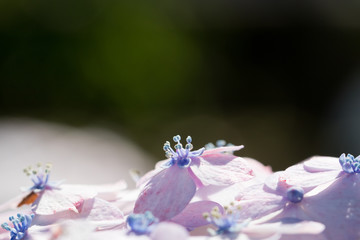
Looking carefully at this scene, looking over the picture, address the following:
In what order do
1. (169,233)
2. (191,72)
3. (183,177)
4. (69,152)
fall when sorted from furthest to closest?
1. (191,72)
2. (69,152)
3. (183,177)
4. (169,233)

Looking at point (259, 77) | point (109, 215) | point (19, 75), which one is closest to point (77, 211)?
point (109, 215)

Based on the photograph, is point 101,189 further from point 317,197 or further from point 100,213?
point 317,197

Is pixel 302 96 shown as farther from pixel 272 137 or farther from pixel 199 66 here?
pixel 199 66

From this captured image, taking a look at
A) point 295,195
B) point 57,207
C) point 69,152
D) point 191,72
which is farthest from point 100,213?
point 191,72

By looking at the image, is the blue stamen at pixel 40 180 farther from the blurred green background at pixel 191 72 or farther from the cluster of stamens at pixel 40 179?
the blurred green background at pixel 191 72

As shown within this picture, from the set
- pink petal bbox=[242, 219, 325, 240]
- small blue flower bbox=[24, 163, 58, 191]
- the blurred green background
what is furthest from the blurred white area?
pink petal bbox=[242, 219, 325, 240]

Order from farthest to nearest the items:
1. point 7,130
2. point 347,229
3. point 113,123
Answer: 1. point 113,123
2. point 7,130
3. point 347,229

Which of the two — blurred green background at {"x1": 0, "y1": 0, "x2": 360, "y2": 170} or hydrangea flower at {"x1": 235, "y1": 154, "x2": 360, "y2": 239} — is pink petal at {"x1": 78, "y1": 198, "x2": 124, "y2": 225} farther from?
blurred green background at {"x1": 0, "y1": 0, "x2": 360, "y2": 170}
